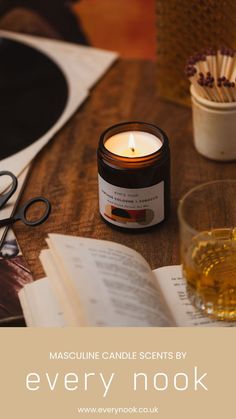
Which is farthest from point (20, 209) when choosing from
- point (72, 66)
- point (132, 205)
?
point (72, 66)

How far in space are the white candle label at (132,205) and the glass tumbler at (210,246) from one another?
0.08m

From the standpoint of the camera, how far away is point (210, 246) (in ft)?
2.88

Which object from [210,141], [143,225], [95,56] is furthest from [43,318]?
[95,56]

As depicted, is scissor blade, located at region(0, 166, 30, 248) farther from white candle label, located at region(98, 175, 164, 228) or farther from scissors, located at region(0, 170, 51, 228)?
white candle label, located at region(98, 175, 164, 228)

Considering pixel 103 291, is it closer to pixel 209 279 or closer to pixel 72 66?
pixel 209 279

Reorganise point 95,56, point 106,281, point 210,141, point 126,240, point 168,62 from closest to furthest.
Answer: point 106,281 → point 126,240 → point 210,141 → point 168,62 → point 95,56

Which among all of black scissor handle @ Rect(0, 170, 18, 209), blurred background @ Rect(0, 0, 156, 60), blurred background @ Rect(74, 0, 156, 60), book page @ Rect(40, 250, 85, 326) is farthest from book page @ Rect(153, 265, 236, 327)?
blurred background @ Rect(74, 0, 156, 60)

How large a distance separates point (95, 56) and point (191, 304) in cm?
66

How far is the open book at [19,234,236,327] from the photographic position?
0.77 metres

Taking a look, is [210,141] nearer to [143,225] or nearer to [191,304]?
[143,225]

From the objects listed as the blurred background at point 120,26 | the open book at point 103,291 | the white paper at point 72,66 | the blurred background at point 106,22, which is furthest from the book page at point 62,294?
the blurred background at point 120,26

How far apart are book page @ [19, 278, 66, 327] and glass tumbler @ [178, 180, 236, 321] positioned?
16 cm

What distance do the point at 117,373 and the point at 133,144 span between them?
32 centimetres

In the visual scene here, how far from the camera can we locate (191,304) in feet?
2.85
